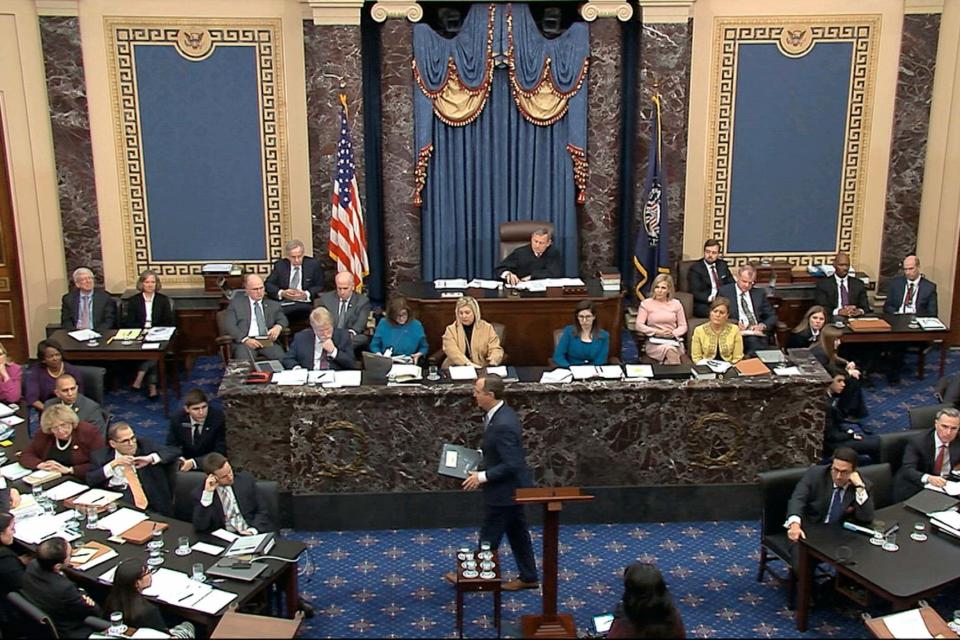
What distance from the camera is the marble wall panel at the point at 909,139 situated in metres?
11.4

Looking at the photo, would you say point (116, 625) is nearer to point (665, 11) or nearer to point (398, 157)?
point (398, 157)

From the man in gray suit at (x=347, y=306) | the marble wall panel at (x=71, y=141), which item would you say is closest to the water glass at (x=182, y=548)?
the man in gray suit at (x=347, y=306)

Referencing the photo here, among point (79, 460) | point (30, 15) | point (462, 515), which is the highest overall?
point (30, 15)

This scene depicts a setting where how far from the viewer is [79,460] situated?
7.58 metres

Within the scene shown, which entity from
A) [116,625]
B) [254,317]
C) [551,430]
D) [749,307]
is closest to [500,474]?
[551,430]

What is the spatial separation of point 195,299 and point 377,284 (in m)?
2.00

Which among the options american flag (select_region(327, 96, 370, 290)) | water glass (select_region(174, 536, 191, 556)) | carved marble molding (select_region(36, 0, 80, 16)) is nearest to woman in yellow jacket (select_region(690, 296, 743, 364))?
american flag (select_region(327, 96, 370, 290))

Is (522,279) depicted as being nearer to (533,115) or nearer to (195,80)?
(533,115)

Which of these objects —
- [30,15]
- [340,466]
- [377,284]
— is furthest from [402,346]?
[30,15]

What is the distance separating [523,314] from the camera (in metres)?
10.4

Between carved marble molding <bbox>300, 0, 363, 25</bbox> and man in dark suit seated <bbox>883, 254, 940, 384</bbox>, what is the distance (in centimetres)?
614

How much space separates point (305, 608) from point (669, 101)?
6.84m

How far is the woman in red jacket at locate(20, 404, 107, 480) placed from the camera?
7.47 metres

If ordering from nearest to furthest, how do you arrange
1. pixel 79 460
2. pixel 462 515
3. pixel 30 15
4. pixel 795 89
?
pixel 79 460 < pixel 462 515 < pixel 30 15 < pixel 795 89
